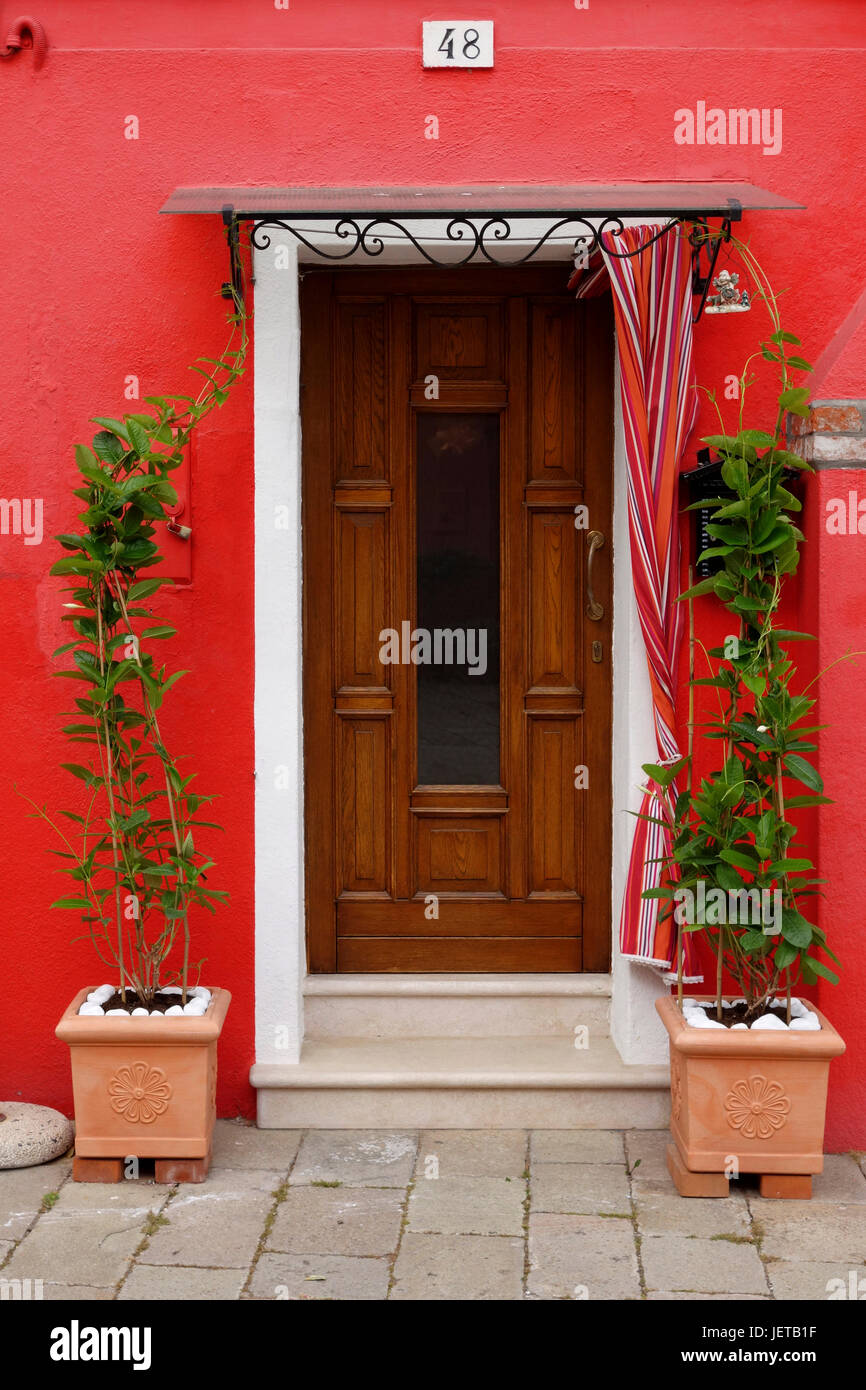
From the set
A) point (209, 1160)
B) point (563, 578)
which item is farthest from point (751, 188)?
point (209, 1160)

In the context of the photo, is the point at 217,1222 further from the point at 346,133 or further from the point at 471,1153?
the point at 346,133

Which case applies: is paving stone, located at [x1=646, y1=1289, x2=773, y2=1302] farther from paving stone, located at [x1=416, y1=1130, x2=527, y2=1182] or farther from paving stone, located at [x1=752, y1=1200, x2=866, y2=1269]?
paving stone, located at [x1=416, y1=1130, x2=527, y2=1182]

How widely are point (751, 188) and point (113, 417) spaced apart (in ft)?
6.69

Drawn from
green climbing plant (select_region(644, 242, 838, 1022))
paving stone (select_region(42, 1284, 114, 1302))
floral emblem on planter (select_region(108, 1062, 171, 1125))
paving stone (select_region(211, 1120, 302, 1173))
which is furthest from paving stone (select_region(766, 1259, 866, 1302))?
floral emblem on planter (select_region(108, 1062, 171, 1125))

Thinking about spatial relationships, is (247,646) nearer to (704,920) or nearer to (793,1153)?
(704,920)

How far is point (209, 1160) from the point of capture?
14.3 ft

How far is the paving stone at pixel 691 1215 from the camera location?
3951 millimetres

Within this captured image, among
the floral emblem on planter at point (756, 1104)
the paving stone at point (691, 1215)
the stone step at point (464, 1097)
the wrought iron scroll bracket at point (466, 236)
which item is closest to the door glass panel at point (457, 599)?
the wrought iron scroll bracket at point (466, 236)

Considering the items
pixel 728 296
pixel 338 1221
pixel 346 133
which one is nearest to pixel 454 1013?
pixel 338 1221

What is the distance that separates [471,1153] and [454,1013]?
1.95 feet

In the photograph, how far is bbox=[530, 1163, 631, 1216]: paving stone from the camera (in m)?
4.10

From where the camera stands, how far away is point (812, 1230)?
3.96m

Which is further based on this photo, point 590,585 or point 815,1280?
point 590,585

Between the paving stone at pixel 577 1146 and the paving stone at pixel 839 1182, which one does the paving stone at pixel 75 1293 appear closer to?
the paving stone at pixel 577 1146
